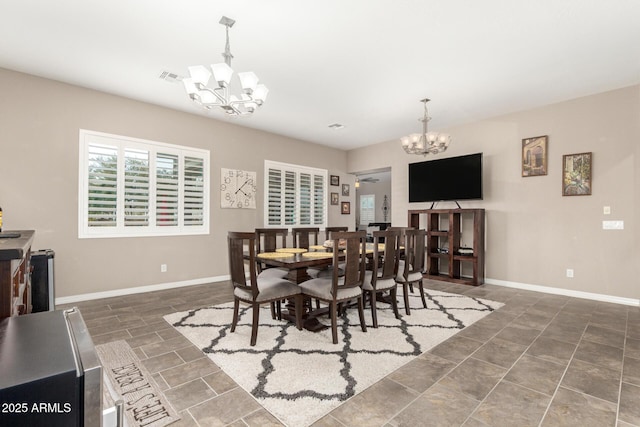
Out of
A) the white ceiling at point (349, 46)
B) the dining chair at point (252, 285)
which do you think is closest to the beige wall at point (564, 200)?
the white ceiling at point (349, 46)

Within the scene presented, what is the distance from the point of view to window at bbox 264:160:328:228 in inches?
236

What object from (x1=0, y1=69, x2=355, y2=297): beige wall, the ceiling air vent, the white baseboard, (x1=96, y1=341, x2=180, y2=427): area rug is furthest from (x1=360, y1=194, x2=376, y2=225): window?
(x1=96, y1=341, x2=180, y2=427): area rug

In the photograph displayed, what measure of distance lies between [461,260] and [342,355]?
358 centimetres

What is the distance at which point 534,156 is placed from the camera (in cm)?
469

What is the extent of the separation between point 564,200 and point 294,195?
14.9ft

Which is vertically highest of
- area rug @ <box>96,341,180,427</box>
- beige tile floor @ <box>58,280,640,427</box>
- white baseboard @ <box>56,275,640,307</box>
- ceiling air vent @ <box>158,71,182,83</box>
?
ceiling air vent @ <box>158,71,182,83</box>

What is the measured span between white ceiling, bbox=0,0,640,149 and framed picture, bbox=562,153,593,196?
863 mm

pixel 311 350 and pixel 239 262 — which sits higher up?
pixel 239 262

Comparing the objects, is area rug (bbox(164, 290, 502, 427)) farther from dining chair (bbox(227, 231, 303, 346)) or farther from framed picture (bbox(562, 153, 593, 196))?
framed picture (bbox(562, 153, 593, 196))

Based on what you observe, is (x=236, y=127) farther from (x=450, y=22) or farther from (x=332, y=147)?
(x=450, y=22)

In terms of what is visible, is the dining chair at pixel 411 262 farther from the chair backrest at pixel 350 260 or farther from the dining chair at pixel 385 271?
the chair backrest at pixel 350 260

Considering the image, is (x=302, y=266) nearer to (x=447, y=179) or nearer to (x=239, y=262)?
(x=239, y=262)

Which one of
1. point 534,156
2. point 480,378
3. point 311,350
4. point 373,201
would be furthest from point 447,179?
point 373,201

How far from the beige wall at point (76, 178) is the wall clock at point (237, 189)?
0.40ft
